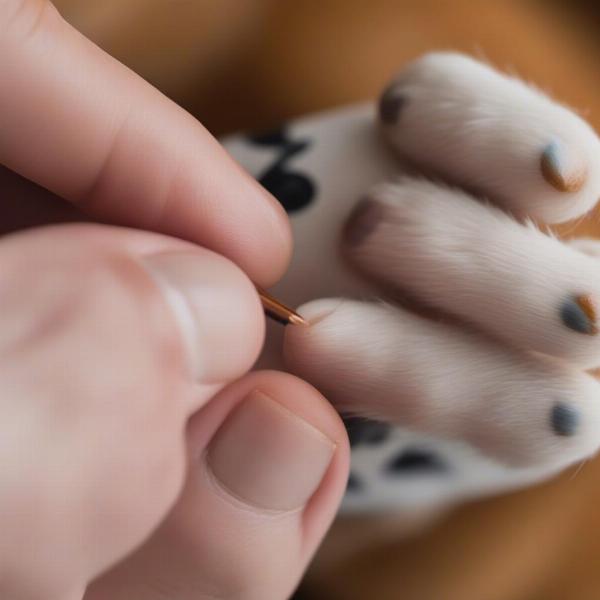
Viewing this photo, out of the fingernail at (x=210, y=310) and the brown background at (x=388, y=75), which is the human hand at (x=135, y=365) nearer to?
the fingernail at (x=210, y=310)

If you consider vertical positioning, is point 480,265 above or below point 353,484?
above

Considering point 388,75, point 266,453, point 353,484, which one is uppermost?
point 388,75

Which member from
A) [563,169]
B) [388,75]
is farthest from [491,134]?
[388,75]

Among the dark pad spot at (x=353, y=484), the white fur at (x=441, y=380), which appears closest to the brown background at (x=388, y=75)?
the dark pad spot at (x=353, y=484)

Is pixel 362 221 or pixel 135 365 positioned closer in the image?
pixel 135 365

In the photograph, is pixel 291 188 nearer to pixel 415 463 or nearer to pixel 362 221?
pixel 362 221

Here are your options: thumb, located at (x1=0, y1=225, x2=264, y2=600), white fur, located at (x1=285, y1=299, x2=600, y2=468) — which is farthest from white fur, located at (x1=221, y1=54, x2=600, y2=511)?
thumb, located at (x1=0, y1=225, x2=264, y2=600)
